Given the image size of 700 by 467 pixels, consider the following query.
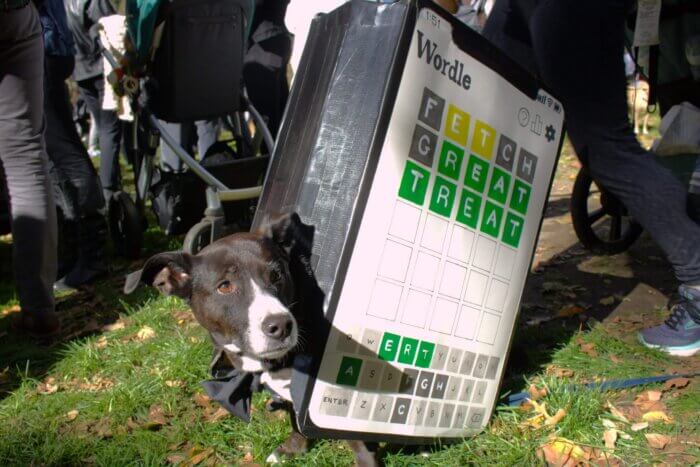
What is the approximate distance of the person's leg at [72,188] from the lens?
4.24 meters

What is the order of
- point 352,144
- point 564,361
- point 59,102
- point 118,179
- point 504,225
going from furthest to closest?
point 118,179
point 59,102
point 564,361
point 504,225
point 352,144

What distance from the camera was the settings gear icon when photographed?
93.7 inches

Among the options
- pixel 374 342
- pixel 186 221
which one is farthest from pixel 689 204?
pixel 186 221

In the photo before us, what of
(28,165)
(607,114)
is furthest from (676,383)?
(28,165)

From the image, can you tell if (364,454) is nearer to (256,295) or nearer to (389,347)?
(389,347)

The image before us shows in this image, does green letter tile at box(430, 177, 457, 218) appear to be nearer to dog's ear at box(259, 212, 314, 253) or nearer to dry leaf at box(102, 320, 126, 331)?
dog's ear at box(259, 212, 314, 253)

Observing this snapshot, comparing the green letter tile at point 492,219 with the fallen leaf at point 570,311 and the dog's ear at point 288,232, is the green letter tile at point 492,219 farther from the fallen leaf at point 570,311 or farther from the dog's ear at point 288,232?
the fallen leaf at point 570,311

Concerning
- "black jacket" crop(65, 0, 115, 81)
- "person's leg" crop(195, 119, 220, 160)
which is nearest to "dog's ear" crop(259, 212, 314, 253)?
"black jacket" crop(65, 0, 115, 81)

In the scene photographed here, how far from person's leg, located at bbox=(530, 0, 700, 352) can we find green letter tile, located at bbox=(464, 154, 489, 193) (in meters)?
0.57

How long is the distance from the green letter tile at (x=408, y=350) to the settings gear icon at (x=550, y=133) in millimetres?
878

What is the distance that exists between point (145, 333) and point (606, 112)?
2.57 m

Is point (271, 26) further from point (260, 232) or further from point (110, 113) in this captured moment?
point (260, 232)

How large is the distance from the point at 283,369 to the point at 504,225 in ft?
3.02

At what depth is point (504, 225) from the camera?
7.61 ft
